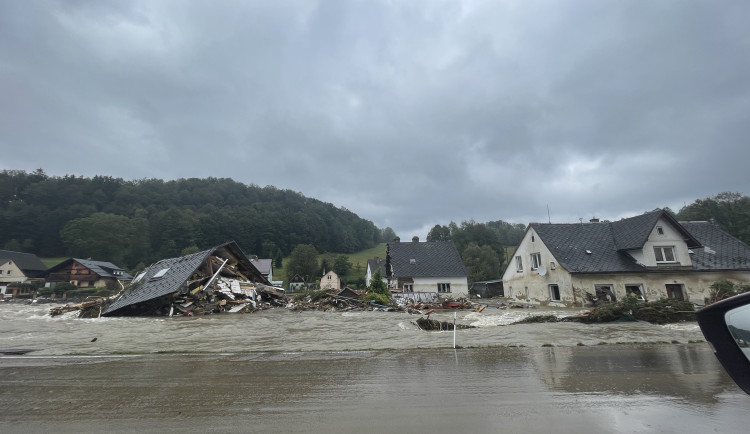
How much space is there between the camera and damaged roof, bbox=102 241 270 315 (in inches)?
715

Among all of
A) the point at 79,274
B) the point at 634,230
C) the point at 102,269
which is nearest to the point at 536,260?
the point at 634,230

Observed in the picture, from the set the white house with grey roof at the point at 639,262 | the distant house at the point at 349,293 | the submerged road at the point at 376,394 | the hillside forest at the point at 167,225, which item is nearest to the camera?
the submerged road at the point at 376,394

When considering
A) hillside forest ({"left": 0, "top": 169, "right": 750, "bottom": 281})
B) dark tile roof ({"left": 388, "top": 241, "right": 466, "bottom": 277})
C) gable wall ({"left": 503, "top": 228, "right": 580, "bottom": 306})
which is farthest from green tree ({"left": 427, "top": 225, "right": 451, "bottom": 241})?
gable wall ({"left": 503, "top": 228, "right": 580, "bottom": 306})

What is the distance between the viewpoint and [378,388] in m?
→ 4.44

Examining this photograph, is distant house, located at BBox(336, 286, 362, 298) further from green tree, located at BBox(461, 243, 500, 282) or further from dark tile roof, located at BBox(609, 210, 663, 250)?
green tree, located at BBox(461, 243, 500, 282)

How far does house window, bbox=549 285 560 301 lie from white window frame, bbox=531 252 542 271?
2241 millimetres

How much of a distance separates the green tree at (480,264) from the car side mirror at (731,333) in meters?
61.7

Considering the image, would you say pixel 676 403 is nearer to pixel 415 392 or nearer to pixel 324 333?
pixel 415 392

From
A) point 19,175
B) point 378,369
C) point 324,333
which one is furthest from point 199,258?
point 19,175

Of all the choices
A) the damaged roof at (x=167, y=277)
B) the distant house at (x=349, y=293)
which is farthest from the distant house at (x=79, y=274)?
the distant house at (x=349, y=293)

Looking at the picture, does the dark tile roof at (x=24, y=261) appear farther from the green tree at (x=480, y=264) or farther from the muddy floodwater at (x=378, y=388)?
the green tree at (x=480, y=264)

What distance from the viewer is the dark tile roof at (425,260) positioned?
38281 mm

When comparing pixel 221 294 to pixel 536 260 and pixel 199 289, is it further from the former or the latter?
pixel 536 260

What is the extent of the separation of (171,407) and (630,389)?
18.5 ft
